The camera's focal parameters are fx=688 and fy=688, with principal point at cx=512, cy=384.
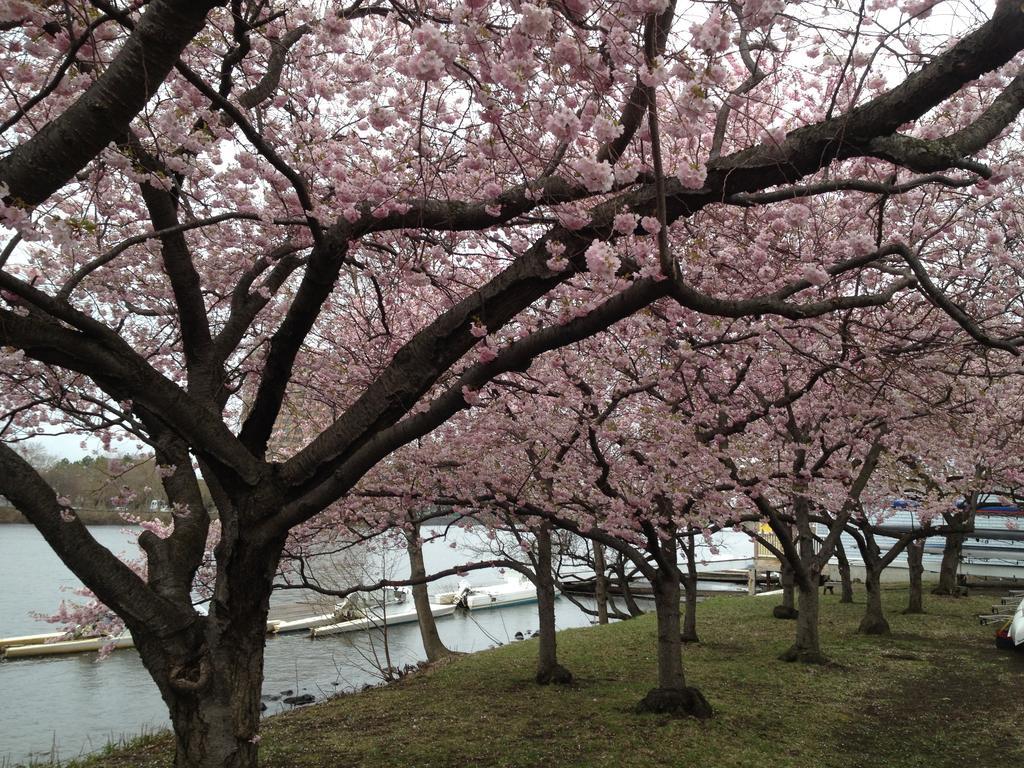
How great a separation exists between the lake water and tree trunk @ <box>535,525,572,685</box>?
2.84 metres

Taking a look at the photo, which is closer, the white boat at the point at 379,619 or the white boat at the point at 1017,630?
the white boat at the point at 1017,630

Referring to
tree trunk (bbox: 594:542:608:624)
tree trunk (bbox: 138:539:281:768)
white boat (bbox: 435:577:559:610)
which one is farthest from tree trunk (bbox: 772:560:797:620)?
tree trunk (bbox: 138:539:281:768)

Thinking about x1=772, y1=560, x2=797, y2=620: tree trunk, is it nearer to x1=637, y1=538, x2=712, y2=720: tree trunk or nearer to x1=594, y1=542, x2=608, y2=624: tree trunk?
x1=594, y1=542, x2=608, y2=624: tree trunk

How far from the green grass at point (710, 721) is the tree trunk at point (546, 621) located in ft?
1.05

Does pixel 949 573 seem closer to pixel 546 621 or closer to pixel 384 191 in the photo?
pixel 546 621

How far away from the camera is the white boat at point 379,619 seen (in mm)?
20547

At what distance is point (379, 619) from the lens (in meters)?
22.9

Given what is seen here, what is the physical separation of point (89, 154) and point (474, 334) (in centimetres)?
201

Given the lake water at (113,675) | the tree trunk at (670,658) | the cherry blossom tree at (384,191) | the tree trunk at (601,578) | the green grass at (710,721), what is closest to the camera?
the cherry blossom tree at (384,191)

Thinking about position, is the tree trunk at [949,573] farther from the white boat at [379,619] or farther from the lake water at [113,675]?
the white boat at [379,619]

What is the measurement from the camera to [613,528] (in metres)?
8.28

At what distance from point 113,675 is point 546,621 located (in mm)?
11688

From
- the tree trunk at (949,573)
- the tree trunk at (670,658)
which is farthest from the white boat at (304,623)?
the tree trunk at (949,573)

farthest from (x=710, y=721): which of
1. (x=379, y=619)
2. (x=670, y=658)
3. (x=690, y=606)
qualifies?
(x=379, y=619)
